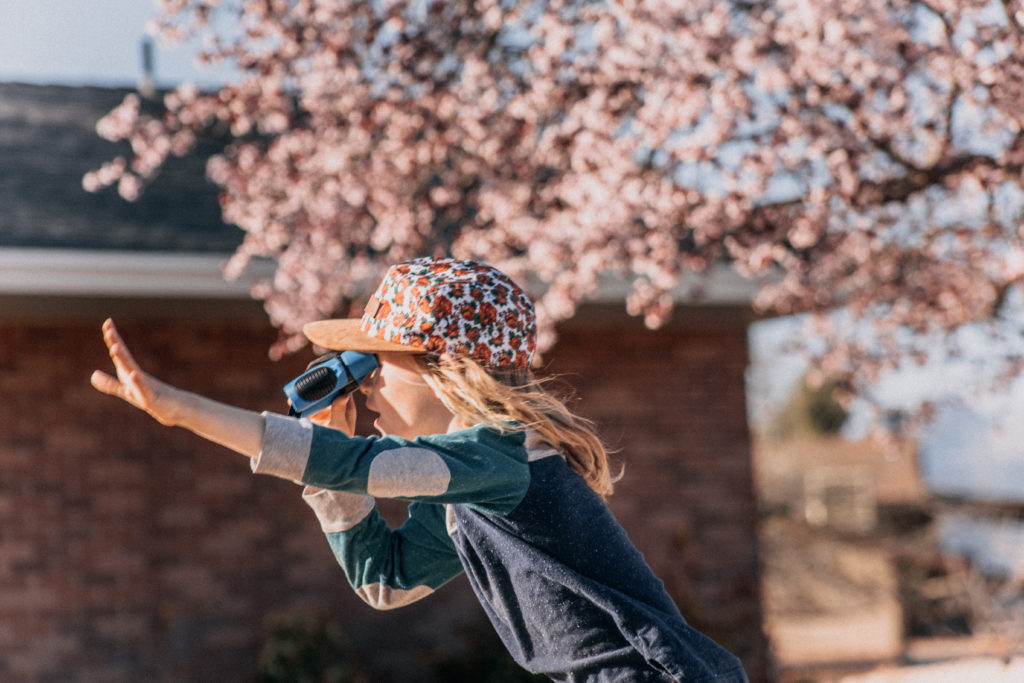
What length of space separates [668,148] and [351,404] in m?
2.68

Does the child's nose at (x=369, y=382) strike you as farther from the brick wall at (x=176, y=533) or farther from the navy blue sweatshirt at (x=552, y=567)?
the brick wall at (x=176, y=533)

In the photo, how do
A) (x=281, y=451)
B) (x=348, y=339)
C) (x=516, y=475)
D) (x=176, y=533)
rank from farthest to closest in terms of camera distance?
(x=176, y=533) < (x=348, y=339) < (x=516, y=475) < (x=281, y=451)

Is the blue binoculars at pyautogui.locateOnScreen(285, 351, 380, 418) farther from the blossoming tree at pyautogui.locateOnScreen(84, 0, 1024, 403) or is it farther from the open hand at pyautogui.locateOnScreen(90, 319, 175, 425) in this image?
the blossoming tree at pyautogui.locateOnScreen(84, 0, 1024, 403)

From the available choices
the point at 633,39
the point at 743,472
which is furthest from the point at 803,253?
the point at 743,472

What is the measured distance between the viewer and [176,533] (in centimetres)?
595

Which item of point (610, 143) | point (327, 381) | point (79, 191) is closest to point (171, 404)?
point (327, 381)

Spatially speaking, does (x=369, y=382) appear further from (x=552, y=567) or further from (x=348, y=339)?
(x=552, y=567)

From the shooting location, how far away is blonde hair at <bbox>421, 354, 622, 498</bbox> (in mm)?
1770

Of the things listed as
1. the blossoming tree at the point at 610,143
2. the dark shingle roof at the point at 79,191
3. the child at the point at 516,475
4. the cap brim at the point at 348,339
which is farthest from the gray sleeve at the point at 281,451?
the dark shingle roof at the point at 79,191

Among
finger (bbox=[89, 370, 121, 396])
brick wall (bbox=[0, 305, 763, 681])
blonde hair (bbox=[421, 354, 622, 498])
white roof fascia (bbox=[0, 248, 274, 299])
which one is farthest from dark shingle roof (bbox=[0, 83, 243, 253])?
finger (bbox=[89, 370, 121, 396])

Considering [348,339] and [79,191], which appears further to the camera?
[79,191]

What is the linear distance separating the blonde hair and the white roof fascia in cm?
357

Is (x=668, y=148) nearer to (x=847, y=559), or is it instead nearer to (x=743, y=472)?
(x=743, y=472)

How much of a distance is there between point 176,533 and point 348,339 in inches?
181
